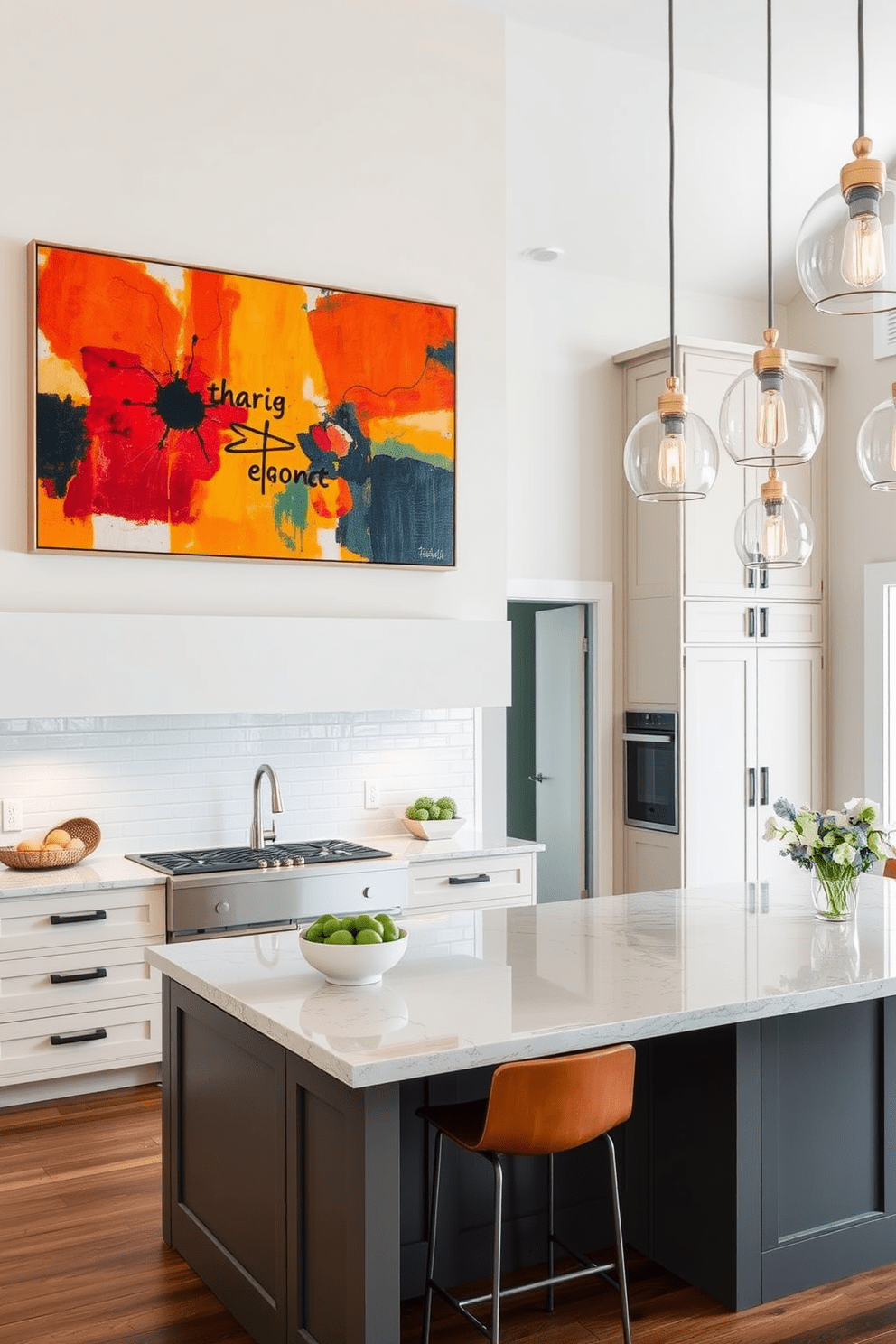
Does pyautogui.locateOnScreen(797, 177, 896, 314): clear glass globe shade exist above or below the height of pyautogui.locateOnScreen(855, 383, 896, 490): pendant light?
above

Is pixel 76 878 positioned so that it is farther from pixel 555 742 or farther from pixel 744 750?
pixel 744 750

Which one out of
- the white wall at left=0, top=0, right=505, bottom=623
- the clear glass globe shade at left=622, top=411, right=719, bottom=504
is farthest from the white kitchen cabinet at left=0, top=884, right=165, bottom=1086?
the clear glass globe shade at left=622, top=411, right=719, bottom=504

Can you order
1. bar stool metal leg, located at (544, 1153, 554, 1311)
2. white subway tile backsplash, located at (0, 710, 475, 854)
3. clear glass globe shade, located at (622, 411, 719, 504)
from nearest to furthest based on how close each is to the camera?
1. clear glass globe shade, located at (622, 411, 719, 504)
2. bar stool metal leg, located at (544, 1153, 554, 1311)
3. white subway tile backsplash, located at (0, 710, 475, 854)

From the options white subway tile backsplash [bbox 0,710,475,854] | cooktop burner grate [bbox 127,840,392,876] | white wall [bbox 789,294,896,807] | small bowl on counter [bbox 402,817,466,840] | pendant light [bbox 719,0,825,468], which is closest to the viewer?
pendant light [bbox 719,0,825,468]

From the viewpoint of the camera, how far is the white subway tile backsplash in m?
5.07

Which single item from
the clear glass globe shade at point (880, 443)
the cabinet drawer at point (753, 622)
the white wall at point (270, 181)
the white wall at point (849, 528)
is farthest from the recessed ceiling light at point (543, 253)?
the clear glass globe shade at point (880, 443)

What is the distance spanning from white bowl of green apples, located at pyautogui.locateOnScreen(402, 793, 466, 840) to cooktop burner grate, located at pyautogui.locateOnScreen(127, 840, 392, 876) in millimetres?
330

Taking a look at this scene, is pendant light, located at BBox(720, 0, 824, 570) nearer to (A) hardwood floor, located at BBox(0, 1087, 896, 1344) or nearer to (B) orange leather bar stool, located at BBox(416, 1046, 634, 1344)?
(B) orange leather bar stool, located at BBox(416, 1046, 634, 1344)

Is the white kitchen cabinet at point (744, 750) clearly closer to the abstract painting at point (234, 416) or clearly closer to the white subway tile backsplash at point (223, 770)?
the white subway tile backsplash at point (223, 770)

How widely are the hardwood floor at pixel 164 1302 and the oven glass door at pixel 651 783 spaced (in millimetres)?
3205

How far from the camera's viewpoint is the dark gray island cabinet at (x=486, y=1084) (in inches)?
105

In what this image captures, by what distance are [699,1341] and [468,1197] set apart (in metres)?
0.65

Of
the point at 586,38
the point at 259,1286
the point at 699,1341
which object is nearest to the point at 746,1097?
the point at 699,1341

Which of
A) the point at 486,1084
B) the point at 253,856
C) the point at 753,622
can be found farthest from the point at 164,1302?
the point at 753,622
